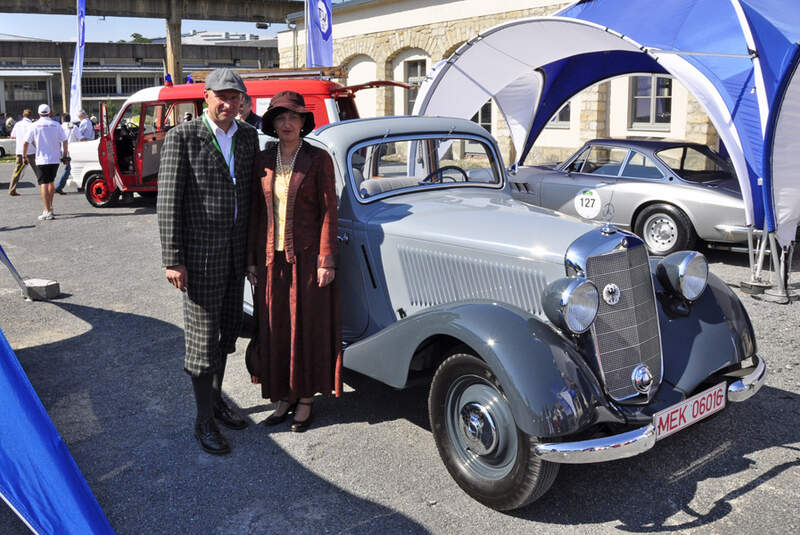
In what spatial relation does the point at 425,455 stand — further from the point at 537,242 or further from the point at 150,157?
the point at 150,157

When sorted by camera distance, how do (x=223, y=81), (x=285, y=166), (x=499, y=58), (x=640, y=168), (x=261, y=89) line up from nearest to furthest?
(x=223, y=81), (x=285, y=166), (x=640, y=168), (x=499, y=58), (x=261, y=89)

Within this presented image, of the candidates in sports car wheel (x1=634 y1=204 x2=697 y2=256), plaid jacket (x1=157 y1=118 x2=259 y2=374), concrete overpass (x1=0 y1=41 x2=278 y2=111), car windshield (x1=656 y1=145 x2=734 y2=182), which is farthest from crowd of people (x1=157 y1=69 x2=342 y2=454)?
concrete overpass (x1=0 y1=41 x2=278 y2=111)

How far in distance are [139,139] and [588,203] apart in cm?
744

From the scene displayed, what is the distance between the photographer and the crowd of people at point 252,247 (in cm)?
375

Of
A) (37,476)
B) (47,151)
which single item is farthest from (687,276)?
(47,151)

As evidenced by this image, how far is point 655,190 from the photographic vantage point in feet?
28.2

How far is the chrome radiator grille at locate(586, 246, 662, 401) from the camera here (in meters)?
3.43

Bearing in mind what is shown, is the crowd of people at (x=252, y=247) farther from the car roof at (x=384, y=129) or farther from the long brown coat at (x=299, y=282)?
the car roof at (x=384, y=129)

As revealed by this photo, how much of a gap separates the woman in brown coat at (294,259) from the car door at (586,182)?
Answer: 5547mm

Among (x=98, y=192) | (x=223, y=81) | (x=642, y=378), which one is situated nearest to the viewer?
(x=642, y=378)

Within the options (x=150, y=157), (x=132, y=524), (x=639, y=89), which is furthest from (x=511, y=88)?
(x=132, y=524)

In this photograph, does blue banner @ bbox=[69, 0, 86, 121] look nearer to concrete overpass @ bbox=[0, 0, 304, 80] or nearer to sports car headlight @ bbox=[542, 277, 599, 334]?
concrete overpass @ bbox=[0, 0, 304, 80]

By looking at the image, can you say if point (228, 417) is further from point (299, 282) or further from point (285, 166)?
point (285, 166)

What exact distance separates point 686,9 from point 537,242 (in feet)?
18.7
